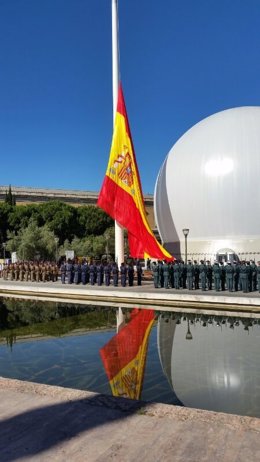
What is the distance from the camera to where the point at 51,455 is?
142 inches

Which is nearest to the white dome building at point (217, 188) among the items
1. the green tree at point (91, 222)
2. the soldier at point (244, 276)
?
the soldier at point (244, 276)

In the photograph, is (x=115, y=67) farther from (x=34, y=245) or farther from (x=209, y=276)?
(x=34, y=245)

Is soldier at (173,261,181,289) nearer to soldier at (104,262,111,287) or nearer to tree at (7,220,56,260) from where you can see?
soldier at (104,262,111,287)

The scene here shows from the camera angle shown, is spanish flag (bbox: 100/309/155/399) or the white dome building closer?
spanish flag (bbox: 100/309/155/399)

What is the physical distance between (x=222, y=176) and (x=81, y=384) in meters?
20.4

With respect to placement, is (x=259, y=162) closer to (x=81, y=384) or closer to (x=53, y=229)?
(x=81, y=384)

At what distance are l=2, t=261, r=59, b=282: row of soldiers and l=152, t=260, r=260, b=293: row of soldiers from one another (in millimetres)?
6930

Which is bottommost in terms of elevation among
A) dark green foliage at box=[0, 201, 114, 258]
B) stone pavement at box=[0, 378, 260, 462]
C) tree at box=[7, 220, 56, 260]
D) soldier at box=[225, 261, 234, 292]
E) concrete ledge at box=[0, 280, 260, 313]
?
stone pavement at box=[0, 378, 260, 462]

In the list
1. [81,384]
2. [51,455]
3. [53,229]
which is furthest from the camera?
[53,229]

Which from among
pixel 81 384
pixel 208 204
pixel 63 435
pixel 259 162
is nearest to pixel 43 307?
pixel 81 384

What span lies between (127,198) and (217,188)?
7085 millimetres

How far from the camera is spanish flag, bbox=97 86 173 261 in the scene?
19.5 meters

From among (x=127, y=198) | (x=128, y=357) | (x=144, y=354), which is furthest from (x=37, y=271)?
(x=128, y=357)

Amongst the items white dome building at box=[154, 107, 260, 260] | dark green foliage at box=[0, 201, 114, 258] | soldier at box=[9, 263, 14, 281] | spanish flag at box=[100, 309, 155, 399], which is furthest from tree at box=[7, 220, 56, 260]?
spanish flag at box=[100, 309, 155, 399]
